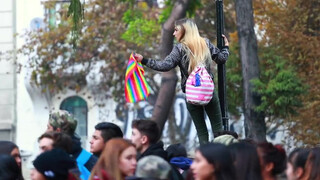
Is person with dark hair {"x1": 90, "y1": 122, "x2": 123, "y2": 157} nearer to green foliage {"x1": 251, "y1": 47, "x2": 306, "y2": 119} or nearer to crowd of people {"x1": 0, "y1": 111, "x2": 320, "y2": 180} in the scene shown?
crowd of people {"x1": 0, "y1": 111, "x2": 320, "y2": 180}

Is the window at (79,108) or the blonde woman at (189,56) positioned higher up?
the blonde woman at (189,56)

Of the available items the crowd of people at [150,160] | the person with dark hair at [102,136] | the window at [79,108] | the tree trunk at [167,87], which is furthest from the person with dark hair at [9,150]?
the window at [79,108]

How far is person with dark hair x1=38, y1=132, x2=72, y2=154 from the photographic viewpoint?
8.81 meters

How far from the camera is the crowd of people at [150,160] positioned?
24.7 ft

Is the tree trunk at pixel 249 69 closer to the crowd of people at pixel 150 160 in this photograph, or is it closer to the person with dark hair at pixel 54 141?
the crowd of people at pixel 150 160

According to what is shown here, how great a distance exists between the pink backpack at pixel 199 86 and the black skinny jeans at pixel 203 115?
0.22m

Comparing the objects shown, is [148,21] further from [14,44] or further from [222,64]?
[222,64]

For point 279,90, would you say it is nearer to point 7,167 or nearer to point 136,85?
point 136,85

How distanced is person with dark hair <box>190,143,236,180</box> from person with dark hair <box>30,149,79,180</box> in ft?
3.79

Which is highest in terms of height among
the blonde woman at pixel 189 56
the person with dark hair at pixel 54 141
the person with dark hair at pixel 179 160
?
the blonde woman at pixel 189 56

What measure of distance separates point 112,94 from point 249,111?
11865 millimetres

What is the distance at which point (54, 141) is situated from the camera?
8.84m

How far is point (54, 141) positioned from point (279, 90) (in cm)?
1107

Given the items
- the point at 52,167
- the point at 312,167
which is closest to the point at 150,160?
the point at 52,167
